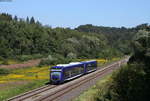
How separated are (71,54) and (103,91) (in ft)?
306

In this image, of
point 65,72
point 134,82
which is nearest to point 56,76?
point 65,72

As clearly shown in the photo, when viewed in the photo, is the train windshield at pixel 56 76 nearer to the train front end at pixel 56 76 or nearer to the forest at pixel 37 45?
the train front end at pixel 56 76

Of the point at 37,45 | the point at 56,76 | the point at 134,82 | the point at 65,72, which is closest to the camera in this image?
the point at 134,82

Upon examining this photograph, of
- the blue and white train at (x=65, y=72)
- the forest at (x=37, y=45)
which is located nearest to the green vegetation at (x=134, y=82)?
the blue and white train at (x=65, y=72)

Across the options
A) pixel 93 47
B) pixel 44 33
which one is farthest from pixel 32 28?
pixel 93 47

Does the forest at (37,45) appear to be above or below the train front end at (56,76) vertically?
above

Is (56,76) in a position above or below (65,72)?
below

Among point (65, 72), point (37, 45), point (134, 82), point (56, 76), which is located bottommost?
point (56, 76)

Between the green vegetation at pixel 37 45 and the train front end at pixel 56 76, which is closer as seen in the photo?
the train front end at pixel 56 76

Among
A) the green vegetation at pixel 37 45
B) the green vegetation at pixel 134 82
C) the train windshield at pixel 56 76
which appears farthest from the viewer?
the green vegetation at pixel 37 45

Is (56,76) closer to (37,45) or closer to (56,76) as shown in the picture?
(56,76)

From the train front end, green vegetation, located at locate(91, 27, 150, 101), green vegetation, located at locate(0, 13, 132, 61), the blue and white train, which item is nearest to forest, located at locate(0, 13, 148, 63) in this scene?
green vegetation, located at locate(0, 13, 132, 61)

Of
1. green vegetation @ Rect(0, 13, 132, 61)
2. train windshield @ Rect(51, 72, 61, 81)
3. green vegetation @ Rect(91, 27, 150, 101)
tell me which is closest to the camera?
green vegetation @ Rect(91, 27, 150, 101)

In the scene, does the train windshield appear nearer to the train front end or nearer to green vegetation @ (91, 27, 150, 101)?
the train front end
